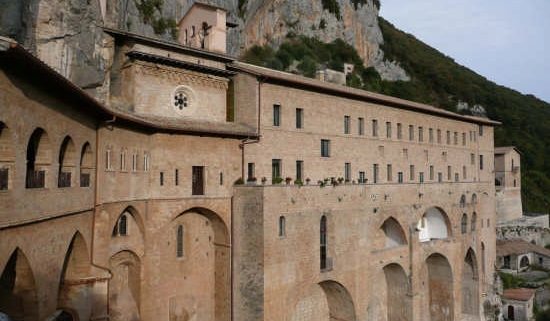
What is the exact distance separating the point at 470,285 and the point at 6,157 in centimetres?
3450

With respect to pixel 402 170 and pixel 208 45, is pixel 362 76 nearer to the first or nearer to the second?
pixel 402 170

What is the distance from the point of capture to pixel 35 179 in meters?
11.5

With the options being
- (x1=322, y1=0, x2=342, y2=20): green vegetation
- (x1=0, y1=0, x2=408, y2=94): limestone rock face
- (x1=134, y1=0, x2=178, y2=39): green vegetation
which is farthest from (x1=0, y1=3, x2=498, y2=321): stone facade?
(x1=322, y1=0, x2=342, y2=20): green vegetation

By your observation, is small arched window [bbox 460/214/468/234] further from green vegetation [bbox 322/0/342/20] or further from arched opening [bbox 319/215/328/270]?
green vegetation [bbox 322/0/342/20]

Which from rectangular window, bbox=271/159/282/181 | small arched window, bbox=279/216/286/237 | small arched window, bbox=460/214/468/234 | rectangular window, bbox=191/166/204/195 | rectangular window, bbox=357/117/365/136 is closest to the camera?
rectangular window, bbox=191/166/204/195

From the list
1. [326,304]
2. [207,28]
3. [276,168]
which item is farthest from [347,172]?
[207,28]

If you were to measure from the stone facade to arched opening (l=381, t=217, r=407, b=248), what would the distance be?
8 centimetres

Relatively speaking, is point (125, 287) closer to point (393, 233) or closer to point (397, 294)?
point (393, 233)

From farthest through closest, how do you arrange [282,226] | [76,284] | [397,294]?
[397,294]
[282,226]
[76,284]

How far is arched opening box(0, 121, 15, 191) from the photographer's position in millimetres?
9773

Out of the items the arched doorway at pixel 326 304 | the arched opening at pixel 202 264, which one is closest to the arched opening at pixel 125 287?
the arched opening at pixel 202 264

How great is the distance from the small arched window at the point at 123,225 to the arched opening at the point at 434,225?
73.1 feet

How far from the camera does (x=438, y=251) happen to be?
3116cm

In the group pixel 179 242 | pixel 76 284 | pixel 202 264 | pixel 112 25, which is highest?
pixel 112 25
